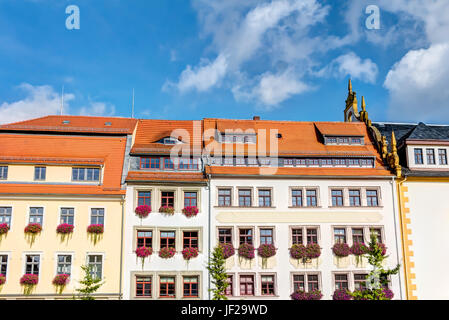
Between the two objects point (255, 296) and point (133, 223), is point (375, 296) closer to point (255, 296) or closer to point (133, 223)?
point (255, 296)

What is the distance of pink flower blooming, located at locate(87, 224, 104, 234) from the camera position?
26344mm

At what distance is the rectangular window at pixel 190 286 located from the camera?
26766 mm

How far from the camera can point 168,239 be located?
27312mm

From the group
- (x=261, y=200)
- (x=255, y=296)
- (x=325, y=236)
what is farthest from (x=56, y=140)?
(x=325, y=236)

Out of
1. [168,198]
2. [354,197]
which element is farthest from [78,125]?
[354,197]

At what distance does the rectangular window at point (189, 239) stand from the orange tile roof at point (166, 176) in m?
3.13

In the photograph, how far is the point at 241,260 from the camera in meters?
27.2

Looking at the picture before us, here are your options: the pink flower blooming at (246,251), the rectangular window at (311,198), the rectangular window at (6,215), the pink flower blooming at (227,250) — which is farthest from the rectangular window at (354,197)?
the rectangular window at (6,215)

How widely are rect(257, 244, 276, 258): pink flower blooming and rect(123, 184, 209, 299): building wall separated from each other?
3017 millimetres

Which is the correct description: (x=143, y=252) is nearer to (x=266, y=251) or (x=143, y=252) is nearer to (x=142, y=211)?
(x=142, y=211)

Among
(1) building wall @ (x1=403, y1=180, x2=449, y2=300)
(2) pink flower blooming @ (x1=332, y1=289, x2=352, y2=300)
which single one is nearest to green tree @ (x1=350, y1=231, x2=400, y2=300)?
(2) pink flower blooming @ (x1=332, y1=289, x2=352, y2=300)

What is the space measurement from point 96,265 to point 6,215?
5.70 m

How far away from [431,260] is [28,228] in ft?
75.5

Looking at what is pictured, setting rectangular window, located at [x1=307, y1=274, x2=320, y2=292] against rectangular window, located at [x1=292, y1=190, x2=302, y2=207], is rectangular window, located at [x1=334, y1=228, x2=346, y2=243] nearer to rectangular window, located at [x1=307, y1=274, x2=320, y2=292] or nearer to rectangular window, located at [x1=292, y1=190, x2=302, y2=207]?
rectangular window, located at [x1=307, y1=274, x2=320, y2=292]
